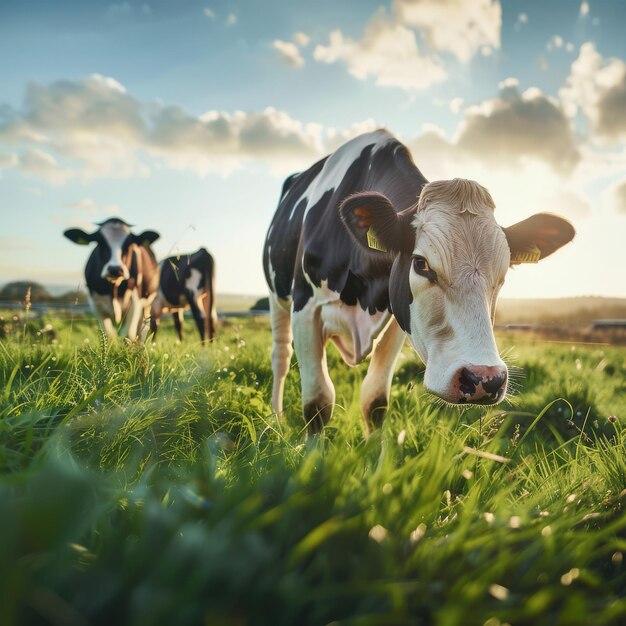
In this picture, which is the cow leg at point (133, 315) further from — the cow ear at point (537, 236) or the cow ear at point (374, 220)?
the cow ear at point (537, 236)

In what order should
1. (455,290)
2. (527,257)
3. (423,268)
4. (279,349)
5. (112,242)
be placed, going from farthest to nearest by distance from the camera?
(112,242)
(279,349)
(527,257)
(423,268)
(455,290)

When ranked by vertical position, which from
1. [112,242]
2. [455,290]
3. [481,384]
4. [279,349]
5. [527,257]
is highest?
[112,242]

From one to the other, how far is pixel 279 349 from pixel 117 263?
403 centimetres

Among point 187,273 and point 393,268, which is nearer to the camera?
point 393,268

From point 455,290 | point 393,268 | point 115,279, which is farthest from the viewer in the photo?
point 115,279

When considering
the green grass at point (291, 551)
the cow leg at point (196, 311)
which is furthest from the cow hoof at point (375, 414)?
the cow leg at point (196, 311)

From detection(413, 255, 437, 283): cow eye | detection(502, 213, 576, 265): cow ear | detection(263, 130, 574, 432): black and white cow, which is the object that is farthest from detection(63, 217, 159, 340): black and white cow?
detection(502, 213, 576, 265): cow ear

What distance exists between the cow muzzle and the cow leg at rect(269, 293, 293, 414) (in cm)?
268

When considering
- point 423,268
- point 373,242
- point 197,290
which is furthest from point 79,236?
point 423,268

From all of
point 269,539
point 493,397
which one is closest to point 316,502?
point 269,539

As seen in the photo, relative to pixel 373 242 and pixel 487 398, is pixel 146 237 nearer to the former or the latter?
pixel 373 242

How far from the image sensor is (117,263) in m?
8.29

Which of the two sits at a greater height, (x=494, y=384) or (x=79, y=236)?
(x=79, y=236)

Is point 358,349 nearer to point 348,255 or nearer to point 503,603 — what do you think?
point 348,255
